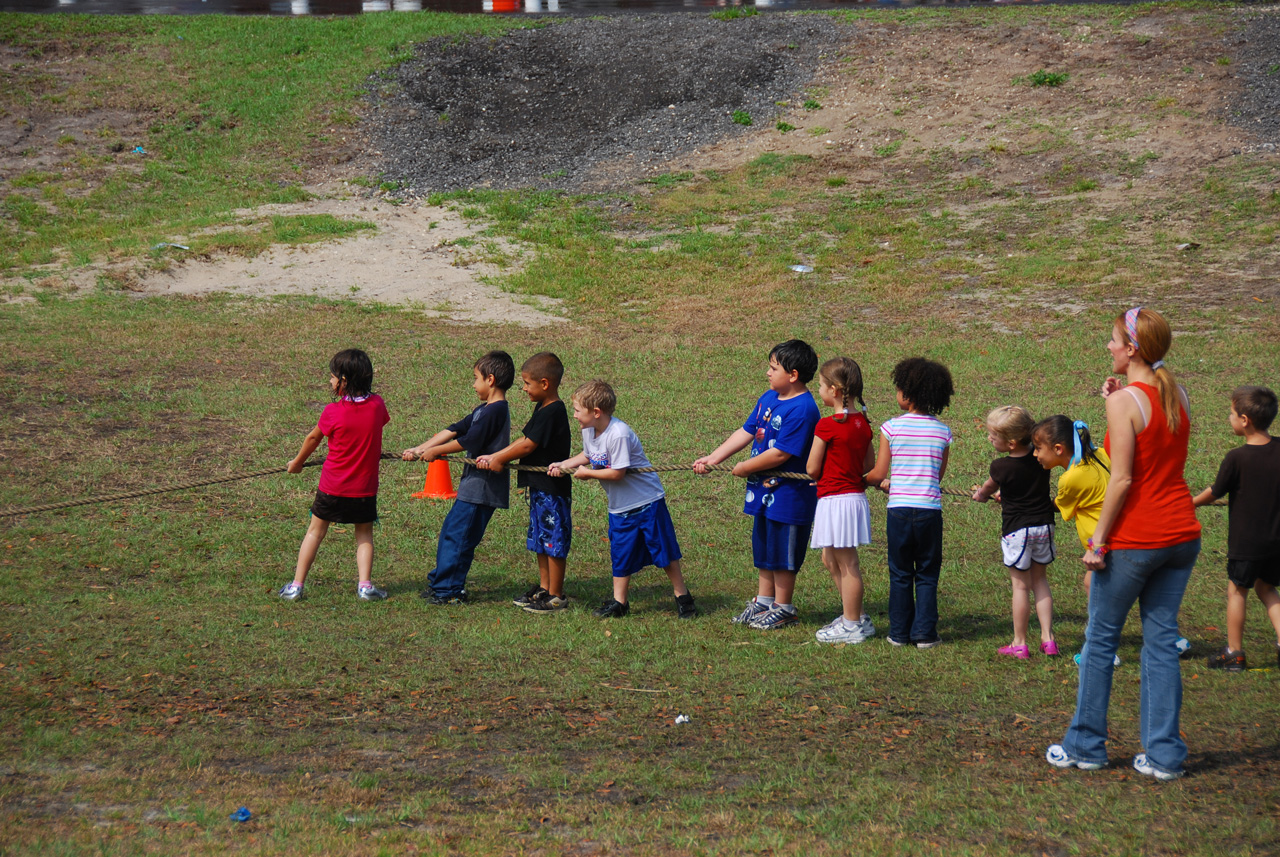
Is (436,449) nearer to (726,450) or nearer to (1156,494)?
(726,450)

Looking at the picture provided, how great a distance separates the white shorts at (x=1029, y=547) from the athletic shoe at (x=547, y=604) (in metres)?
2.66

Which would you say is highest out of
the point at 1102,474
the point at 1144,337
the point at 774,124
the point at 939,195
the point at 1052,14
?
the point at 1052,14

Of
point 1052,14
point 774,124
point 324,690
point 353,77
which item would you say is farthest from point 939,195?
point 324,690

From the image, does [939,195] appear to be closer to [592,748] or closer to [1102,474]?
[1102,474]

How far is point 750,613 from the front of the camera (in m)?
6.28

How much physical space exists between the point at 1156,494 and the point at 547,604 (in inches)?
144

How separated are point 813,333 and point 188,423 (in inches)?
341

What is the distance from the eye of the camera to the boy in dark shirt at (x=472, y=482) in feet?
21.6

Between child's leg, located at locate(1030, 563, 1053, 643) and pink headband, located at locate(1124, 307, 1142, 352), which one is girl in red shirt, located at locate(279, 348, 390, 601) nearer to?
child's leg, located at locate(1030, 563, 1053, 643)

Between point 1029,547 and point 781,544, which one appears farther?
point 781,544

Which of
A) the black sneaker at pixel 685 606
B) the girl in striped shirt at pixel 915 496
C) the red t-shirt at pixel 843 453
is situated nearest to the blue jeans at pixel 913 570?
the girl in striped shirt at pixel 915 496

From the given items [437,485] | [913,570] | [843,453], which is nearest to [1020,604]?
[913,570]

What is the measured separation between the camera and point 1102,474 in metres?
5.25

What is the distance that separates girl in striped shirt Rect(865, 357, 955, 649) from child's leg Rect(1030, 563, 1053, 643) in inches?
19.9
